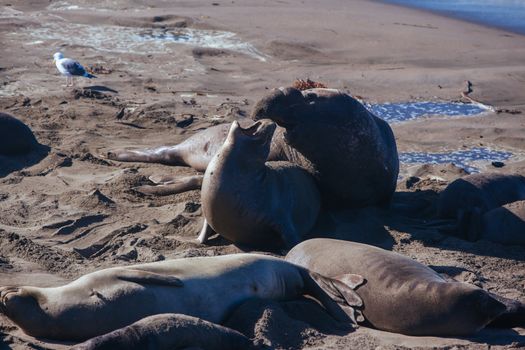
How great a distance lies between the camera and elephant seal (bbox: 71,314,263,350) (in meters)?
3.50

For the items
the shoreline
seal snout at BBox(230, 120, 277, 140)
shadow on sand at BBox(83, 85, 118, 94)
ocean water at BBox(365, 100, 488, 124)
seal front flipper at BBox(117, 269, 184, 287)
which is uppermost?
seal snout at BBox(230, 120, 277, 140)

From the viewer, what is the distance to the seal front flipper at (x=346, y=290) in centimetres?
470

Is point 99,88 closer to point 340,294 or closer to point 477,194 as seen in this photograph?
point 477,194

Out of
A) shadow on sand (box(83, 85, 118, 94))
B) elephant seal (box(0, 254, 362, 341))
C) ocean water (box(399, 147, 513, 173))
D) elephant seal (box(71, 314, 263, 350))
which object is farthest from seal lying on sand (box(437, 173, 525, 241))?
shadow on sand (box(83, 85, 118, 94))

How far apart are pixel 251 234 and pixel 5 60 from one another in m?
6.81

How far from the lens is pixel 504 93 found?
11602 mm

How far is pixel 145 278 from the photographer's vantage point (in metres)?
4.24

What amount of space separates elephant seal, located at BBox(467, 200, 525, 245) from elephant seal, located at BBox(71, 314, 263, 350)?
2987 mm

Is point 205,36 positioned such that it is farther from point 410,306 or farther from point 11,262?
point 410,306

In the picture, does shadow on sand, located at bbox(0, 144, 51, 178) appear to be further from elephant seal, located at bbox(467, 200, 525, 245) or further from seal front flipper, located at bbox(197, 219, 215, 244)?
elephant seal, located at bbox(467, 200, 525, 245)

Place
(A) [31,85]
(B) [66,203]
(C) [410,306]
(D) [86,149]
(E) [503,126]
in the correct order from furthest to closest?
(A) [31,85], (E) [503,126], (D) [86,149], (B) [66,203], (C) [410,306]

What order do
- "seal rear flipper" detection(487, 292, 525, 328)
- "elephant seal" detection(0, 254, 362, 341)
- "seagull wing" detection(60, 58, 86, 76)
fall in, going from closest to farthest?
"elephant seal" detection(0, 254, 362, 341), "seal rear flipper" detection(487, 292, 525, 328), "seagull wing" detection(60, 58, 86, 76)

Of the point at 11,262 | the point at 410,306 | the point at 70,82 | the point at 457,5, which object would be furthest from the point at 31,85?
the point at 457,5

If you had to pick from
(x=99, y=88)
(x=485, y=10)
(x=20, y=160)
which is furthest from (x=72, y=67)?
(x=485, y=10)
